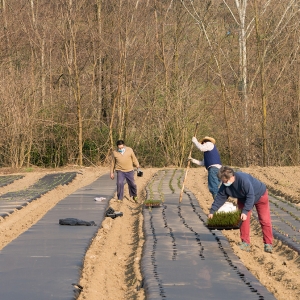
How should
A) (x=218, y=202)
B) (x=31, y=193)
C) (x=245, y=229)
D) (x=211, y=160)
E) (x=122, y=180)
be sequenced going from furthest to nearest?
(x=31, y=193), (x=122, y=180), (x=211, y=160), (x=245, y=229), (x=218, y=202)

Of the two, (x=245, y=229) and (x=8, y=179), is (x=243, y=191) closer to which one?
(x=245, y=229)

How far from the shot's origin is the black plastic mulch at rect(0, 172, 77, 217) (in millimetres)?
14680

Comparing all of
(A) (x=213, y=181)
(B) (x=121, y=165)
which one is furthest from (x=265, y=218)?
(B) (x=121, y=165)

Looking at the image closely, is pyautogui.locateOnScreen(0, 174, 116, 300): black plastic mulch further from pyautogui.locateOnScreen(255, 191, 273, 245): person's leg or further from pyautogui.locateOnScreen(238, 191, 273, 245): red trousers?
pyautogui.locateOnScreen(255, 191, 273, 245): person's leg

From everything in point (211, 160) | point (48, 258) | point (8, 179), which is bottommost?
point (8, 179)

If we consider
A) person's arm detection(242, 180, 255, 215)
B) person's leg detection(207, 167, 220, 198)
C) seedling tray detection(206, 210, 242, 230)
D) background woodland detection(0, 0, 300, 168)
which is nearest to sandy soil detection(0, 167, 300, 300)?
seedling tray detection(206, 210, 242, 230)

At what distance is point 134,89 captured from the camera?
105ft

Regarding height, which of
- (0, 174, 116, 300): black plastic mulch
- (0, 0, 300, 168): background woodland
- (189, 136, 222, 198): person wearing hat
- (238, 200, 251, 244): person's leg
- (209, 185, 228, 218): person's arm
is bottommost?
(0, 174, 116, 300): black plastic mulch

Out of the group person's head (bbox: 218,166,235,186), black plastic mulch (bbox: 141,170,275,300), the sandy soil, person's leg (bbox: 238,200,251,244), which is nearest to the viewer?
black plastic mulch (bbox: 141,170,275,300)

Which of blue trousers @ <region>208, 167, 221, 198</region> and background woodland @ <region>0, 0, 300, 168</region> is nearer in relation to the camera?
blue trousers @ <region>208, 167, 221, 198</region>

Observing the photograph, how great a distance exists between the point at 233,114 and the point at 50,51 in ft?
27.8

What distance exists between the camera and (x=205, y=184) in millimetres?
21188

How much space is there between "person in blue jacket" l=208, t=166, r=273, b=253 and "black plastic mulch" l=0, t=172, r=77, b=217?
214 inches

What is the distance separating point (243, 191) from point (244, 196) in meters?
0.12
